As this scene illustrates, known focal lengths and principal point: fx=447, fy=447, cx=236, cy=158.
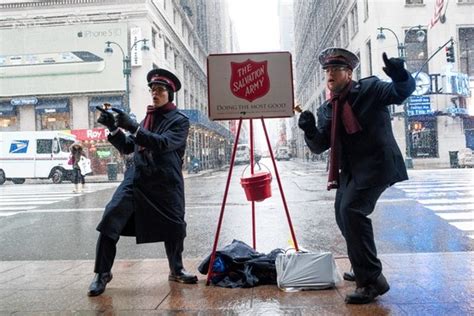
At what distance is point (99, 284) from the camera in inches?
152

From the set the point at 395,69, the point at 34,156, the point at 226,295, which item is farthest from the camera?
the point at 34,156

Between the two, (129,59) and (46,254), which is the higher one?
(129,59)

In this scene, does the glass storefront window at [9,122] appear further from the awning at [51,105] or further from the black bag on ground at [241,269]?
the black bag on ground at [241,269]

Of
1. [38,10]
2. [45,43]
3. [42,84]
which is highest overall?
[38,10]

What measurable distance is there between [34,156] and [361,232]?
76.9ft

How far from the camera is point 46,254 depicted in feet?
20.6

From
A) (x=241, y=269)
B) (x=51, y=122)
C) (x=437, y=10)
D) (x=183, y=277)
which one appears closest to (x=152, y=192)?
(x=183, y=277)

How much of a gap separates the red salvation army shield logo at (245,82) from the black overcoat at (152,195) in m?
0.58

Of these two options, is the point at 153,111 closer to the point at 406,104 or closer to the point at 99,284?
the point at 99,284

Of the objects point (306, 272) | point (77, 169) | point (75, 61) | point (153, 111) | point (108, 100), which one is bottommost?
point (306, 272)

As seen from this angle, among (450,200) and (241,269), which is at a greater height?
(241,269)

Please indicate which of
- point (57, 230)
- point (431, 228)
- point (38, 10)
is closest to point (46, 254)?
point (57, 230)

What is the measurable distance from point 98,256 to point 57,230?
16.2ft

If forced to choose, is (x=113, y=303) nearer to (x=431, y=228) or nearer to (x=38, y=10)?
(x=431, y=228)
